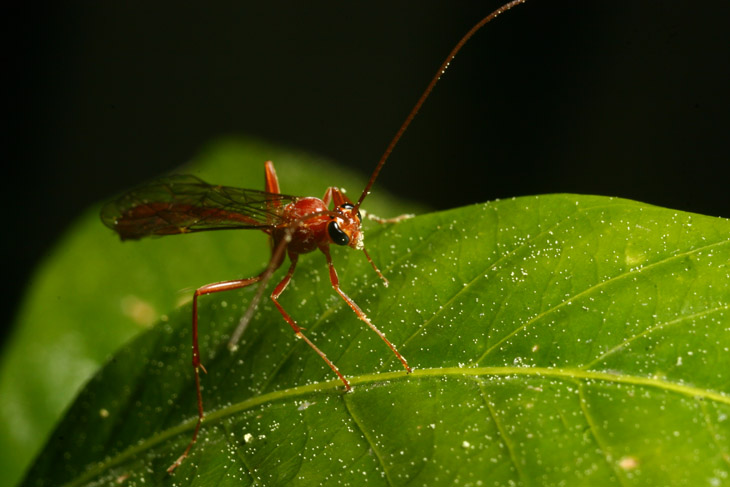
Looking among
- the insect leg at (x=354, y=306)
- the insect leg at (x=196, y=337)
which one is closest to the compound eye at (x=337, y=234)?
the insect leg at (x=354, y=306)

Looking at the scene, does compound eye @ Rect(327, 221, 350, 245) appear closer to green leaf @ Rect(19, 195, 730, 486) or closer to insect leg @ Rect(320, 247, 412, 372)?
insect leg @ Rect(320, 247, 412, 372)

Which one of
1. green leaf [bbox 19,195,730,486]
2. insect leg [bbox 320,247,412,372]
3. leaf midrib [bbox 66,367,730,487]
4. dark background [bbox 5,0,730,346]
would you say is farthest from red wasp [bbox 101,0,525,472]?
dark background [bbox 5,0,730,346]

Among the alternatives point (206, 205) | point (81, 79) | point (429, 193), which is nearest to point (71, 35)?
point (81, 79)

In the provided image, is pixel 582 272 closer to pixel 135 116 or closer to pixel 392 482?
pixel 392 482

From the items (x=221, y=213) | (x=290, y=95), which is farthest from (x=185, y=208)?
(x=290, y=95)

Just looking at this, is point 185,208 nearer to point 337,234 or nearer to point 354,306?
point 337,234

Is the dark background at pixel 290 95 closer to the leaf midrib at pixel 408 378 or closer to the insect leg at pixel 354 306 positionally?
the insect leg at pixel 354 306
